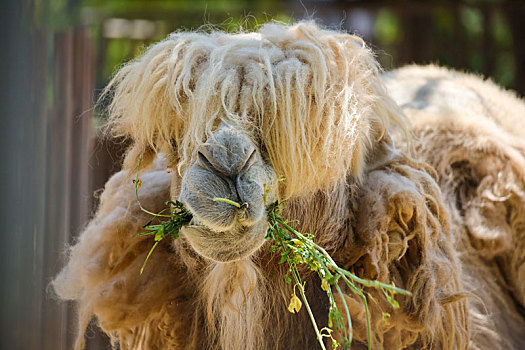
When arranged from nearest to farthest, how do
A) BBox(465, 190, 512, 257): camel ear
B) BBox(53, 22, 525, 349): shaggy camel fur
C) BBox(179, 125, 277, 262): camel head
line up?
BBox(179, 125, 277, 262): camel head, BBox(53, 22, 525, 349): shaggy camel fur, BBox(465, 190, 512, 257): camel ear

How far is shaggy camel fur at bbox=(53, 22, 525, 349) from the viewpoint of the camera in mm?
2078

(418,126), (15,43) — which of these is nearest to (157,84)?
(15,43)

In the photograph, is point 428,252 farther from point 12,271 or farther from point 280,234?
point 12,271

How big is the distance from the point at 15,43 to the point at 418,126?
2.06 meters

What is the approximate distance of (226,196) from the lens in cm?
188

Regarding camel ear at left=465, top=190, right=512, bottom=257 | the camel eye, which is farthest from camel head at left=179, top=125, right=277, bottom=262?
camel ear at left=465, top=190, right=512, bottom=257

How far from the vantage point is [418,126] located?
11.3 feet

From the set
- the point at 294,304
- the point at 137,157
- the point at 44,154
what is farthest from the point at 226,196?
the point at 44,154

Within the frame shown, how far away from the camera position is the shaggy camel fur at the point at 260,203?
2.08m

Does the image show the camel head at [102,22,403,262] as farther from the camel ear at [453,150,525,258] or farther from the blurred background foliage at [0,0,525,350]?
the camel ear at [453,150,525,258]

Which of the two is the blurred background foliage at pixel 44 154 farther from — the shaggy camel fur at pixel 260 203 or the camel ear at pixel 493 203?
the camel ear at pixel 493 203

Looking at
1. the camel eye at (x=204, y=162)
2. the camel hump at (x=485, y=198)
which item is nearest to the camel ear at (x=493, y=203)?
the camel hump at (x=485, y=198)

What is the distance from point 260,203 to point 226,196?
0.11m

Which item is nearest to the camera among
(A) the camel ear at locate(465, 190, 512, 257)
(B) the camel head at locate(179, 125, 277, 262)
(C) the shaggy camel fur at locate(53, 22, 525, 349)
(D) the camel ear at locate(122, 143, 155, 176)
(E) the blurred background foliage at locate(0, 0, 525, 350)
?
(B) the camel head at locate(179, 125, 277, 262)
